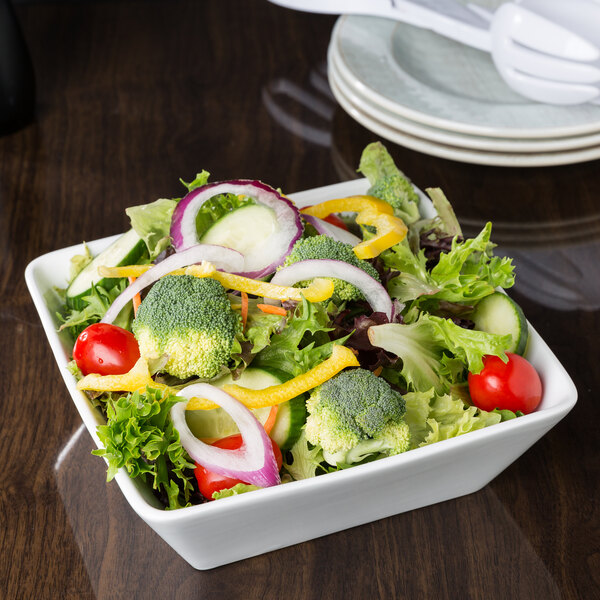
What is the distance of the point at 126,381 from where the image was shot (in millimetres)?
1313

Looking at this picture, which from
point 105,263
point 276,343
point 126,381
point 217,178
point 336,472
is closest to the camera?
point 336,472

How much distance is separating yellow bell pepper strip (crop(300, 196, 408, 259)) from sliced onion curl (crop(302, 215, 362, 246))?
4cm

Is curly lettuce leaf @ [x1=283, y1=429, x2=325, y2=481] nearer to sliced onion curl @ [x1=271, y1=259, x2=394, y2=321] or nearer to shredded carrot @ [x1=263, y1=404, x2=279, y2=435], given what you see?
shredded carrot @ [x1=263, y1=404, x2=279, y2=435]

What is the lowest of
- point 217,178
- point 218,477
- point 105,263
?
point 217,178

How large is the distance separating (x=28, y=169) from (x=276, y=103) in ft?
2.77

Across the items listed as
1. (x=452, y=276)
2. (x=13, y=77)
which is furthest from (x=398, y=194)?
(x=13, y=77)

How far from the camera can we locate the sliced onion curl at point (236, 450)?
1249 mm

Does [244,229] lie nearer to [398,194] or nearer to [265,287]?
[265,287]

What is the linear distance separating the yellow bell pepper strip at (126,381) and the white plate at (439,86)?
1.14 meters

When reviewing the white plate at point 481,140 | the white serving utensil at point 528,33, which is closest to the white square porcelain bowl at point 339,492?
the white plate at point 481,140

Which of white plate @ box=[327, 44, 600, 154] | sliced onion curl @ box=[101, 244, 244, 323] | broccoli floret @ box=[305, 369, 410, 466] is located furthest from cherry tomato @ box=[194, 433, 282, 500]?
white plate @ box=[327, 44, 600, 154]

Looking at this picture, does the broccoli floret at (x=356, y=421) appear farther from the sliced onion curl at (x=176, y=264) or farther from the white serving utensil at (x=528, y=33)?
the white serving utensil at (x=528, y=33)

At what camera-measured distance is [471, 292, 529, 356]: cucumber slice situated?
1.47 meters

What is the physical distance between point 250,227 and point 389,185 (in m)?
0.36
